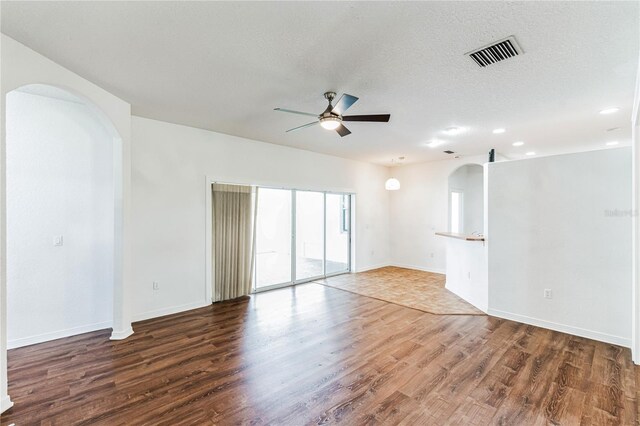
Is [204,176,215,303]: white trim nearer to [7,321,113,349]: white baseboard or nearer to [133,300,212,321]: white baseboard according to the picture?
[133,300,212,321]: white baseboard

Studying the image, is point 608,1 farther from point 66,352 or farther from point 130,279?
point 66,352

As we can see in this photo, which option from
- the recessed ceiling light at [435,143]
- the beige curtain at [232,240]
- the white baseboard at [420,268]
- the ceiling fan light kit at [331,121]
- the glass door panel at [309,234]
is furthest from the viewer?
the white baseboard at [420,268]

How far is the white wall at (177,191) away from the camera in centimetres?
416

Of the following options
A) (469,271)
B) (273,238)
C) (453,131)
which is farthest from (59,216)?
(469,271)

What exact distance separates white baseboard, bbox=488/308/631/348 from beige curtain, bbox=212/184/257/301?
4.23 meters

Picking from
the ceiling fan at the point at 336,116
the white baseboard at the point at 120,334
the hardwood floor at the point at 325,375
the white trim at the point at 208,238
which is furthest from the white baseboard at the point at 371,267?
the white baseboard at the point at 120,334

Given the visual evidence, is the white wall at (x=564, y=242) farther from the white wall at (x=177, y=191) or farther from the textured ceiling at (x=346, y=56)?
the white wall at (x=177, y=191)

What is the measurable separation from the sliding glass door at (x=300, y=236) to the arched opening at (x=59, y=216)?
248 centimetres

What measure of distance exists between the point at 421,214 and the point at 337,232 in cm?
248

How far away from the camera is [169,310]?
4.41 m

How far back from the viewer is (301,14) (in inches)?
78.1

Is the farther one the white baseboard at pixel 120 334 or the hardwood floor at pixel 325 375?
the white baseboard at pixel 120 334

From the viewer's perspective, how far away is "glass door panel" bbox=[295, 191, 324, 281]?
6410 millimetres

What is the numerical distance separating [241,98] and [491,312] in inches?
188
